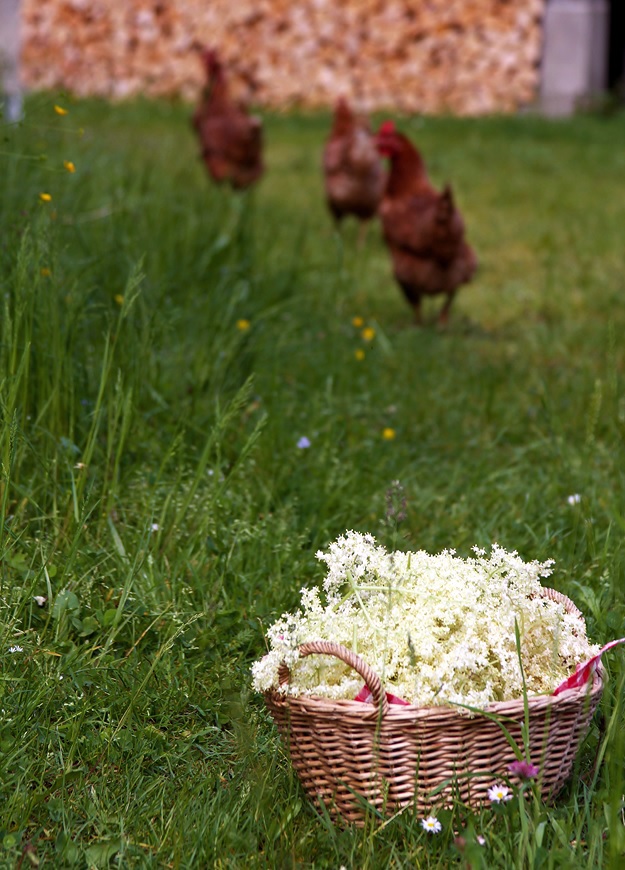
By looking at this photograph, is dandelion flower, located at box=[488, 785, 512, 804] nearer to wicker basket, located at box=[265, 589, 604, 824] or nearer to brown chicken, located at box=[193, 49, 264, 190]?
wicker basket, located at box=[265, 589, 604, 824]

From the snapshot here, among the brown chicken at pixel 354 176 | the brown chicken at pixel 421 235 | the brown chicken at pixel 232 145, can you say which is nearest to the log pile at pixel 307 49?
the brown chicken at pixel 232 145

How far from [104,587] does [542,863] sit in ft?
3.70

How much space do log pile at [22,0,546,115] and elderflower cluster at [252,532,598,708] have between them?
11.6 m

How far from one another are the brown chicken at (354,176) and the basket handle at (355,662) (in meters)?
5.21

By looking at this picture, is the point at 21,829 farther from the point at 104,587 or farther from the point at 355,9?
the point at 355,9

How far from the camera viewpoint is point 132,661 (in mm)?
2105

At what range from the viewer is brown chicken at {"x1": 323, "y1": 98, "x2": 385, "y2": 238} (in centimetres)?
662

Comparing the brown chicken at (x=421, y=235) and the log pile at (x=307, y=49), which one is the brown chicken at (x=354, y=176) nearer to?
the brown chicken at (x=421, y=235)

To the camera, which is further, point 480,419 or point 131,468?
point 480,419

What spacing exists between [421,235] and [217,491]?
2.77 metres

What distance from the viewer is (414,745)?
171 cm

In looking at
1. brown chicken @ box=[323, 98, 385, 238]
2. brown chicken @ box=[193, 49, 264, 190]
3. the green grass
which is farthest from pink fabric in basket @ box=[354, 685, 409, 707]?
brown chicken @ box=[193, 49, 264, 190]

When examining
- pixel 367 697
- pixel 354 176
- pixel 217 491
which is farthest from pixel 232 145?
pixel 367 697

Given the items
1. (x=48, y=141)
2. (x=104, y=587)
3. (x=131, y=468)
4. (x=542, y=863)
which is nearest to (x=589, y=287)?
(x=48, y=141)
